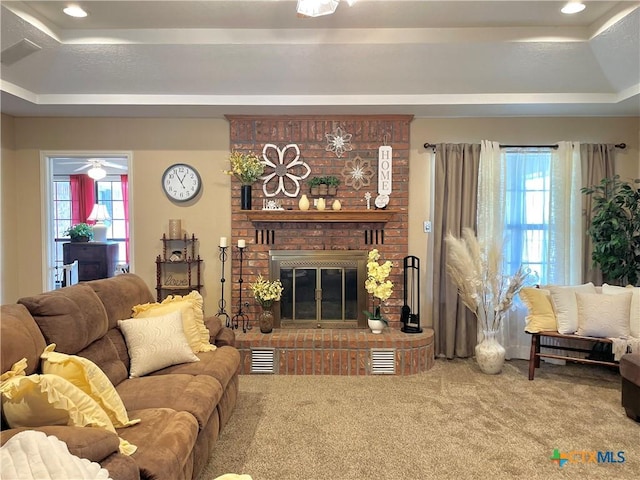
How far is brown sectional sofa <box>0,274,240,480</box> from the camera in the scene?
1507mm

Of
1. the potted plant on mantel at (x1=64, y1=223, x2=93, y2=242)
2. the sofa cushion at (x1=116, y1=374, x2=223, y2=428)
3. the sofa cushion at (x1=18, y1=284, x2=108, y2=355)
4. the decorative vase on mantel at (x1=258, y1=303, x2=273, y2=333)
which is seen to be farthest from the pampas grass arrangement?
the potted plant on mantel at (x1=64, y1=223, x2=93, y2=242)

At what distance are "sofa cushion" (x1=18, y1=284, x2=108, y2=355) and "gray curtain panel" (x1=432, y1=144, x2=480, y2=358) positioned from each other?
3.10 meters

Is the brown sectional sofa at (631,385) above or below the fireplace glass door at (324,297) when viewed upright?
below

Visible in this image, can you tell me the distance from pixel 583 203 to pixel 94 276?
21.0 ft

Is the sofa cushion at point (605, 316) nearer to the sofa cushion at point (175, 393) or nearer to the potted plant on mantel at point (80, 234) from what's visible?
the sofa cushion at point (175, 393)

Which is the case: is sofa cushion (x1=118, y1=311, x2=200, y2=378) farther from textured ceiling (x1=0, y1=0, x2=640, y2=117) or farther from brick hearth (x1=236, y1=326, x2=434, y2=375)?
textured ceiling (x1=0, y1=0, x2=640, y2=117)

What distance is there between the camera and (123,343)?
8.60 ft

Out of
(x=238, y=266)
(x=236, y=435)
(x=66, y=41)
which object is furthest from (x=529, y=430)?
(x=66, y=41)

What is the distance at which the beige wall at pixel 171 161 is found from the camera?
428 centimetres

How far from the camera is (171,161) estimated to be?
437cm

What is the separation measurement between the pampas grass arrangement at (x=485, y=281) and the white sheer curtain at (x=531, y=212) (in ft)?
1.28

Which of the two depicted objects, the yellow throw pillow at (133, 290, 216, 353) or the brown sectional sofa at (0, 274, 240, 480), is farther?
the yellow throw pillow at (133, 290, 216, 353)

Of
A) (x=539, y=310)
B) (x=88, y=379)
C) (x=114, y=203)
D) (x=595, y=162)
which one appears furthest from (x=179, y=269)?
(x=114, y=203)

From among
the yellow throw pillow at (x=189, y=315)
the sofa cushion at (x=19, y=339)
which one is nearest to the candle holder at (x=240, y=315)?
the yellow throw pillow at (x=189, y=315)
